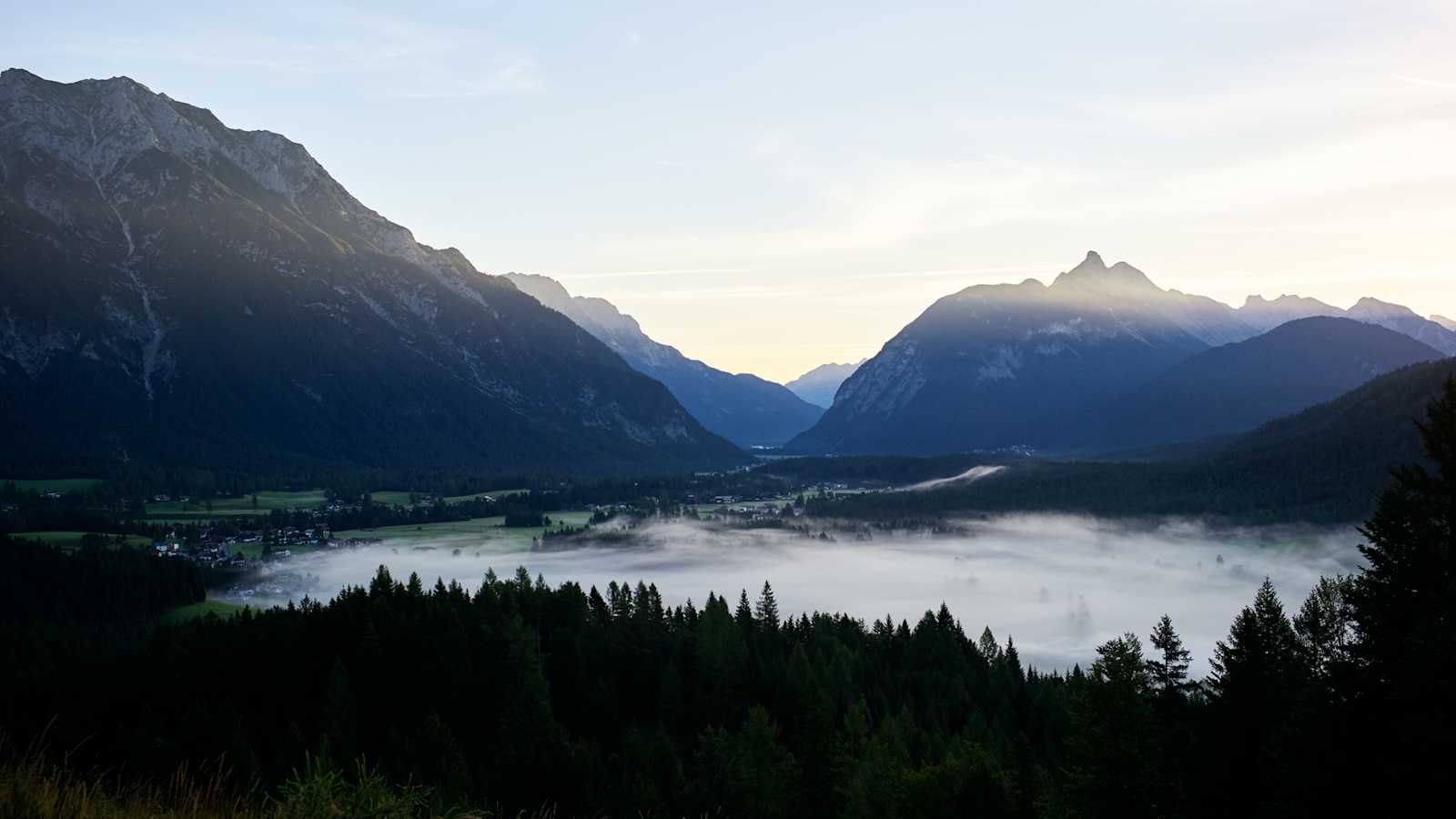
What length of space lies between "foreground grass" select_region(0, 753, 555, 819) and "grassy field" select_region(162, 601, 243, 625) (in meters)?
155

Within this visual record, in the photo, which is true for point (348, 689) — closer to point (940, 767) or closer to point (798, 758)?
point (798, 758)

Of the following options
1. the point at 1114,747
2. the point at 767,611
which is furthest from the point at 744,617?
the point at 1114,747

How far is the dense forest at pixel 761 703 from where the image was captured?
28297 millimetres

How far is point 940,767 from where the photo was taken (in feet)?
217

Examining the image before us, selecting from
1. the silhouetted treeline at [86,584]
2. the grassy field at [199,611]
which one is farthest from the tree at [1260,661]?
the silhouetted treeline at [86,584]

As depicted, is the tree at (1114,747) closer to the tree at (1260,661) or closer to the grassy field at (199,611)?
the tree at (1260,661)

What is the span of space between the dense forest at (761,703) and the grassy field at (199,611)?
39.2 ft

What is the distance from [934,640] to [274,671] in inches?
3064

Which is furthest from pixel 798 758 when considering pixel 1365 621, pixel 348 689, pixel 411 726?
pixel 1365 621

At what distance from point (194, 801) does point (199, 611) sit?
169 metres

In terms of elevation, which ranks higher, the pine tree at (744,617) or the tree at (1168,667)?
the tree at (1168,667)

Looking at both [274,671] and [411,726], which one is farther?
[274,671]

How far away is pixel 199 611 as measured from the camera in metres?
162

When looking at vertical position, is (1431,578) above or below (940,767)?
above
